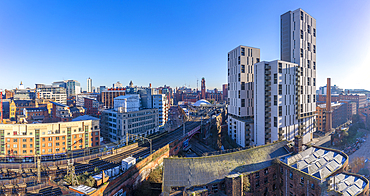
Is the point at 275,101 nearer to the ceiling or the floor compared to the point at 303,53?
nearer to the floor

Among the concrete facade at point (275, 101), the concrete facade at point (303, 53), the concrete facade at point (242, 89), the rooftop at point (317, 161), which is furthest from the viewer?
the concrete facade at point (242, 89)

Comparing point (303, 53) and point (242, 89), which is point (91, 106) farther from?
point (303, 53)

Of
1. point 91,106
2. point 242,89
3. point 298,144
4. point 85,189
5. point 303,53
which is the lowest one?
point 85,189

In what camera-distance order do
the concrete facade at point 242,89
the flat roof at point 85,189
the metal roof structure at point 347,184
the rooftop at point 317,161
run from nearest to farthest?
the metal roof structure at point 347,184 < the rooftop at point 317,161 < the flat roof at point 85,189 < the concrete facade at point 242,89

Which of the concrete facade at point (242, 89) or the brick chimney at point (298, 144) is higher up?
the concrete facade at point (242, 89)

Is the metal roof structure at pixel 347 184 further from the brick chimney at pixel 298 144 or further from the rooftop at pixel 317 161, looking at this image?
the brick chimney at pixel 298 144

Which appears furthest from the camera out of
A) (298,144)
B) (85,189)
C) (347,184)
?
(298,144)

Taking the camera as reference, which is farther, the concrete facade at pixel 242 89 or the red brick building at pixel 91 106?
the red brick building at pixel 91 106

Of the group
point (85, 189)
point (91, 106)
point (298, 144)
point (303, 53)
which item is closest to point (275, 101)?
point (303, 53)

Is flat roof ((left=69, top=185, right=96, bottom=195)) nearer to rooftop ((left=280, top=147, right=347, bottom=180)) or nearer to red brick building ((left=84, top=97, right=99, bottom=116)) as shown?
rooftop ((left=280, top=147, right=347, bottom=180))

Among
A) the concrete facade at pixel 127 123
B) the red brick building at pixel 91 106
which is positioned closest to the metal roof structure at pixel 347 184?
the concrete facade at pixel 127 123

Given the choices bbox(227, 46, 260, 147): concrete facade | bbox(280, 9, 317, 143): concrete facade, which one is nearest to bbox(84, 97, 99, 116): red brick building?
bbox(227, 46, 260, 147): concrete facade

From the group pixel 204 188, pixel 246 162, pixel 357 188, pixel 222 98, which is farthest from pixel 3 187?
pixel 222 98

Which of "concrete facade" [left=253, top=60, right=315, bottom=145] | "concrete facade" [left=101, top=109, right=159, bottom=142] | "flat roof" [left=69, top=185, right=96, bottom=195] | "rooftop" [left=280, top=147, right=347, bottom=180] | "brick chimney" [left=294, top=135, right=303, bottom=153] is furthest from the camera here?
"concrete facade" [left=101, top=109, right=159, bottom=142]
